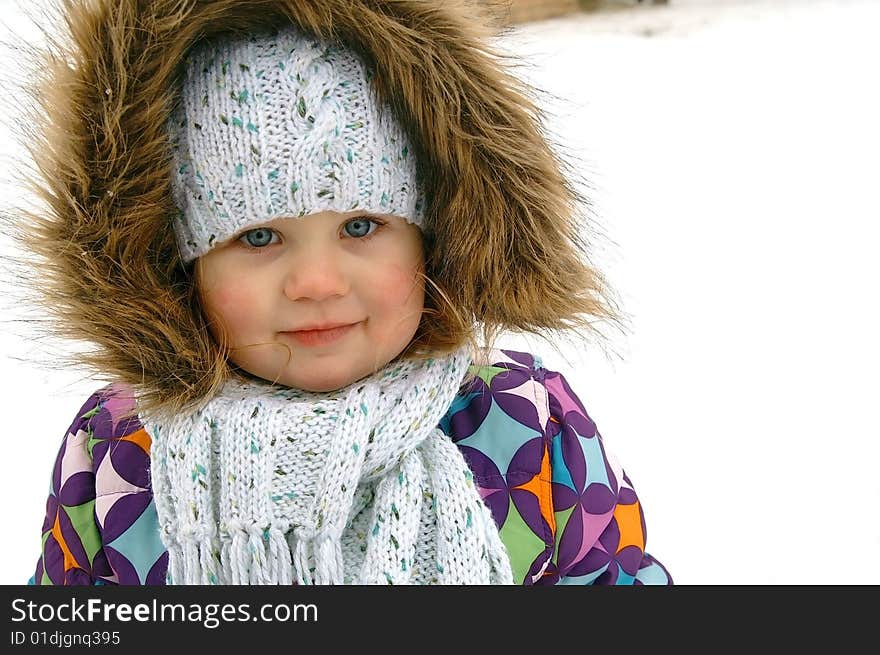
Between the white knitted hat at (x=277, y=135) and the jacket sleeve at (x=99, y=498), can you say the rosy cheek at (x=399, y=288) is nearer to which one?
the white knitted hat at (x=277, y=135)

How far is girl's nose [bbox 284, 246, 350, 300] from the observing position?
32.5 inches

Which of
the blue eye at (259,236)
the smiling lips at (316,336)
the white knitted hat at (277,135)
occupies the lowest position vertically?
the smiling lips at (316,336)

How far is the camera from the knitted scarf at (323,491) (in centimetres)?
85

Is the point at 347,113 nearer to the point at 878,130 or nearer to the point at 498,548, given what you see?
the point at 498,548

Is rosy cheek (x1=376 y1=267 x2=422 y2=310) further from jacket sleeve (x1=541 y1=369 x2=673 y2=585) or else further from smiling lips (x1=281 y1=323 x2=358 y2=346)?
jacket sleeve (x1=541 y1=369 x2=673 y2=585)

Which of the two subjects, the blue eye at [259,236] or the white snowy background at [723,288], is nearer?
the blue eye at [259,236]

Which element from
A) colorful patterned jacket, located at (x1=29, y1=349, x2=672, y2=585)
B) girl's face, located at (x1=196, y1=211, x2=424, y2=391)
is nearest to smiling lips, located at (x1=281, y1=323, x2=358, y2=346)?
girl's face, located at (x1=196, y1=211, x2=424, y2=391)

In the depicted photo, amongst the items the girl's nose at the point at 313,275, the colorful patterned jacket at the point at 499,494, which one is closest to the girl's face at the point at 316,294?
the girl's nose at the point at 313,275

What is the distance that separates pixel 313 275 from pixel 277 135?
108 mm

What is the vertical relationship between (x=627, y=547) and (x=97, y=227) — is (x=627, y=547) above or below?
below

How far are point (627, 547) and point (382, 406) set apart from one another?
0.29 m

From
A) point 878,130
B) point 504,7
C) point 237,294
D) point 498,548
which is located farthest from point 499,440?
point 878,130

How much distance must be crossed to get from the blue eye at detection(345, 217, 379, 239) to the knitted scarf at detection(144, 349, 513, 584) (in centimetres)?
12

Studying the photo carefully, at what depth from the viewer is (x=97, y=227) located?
85 cm
